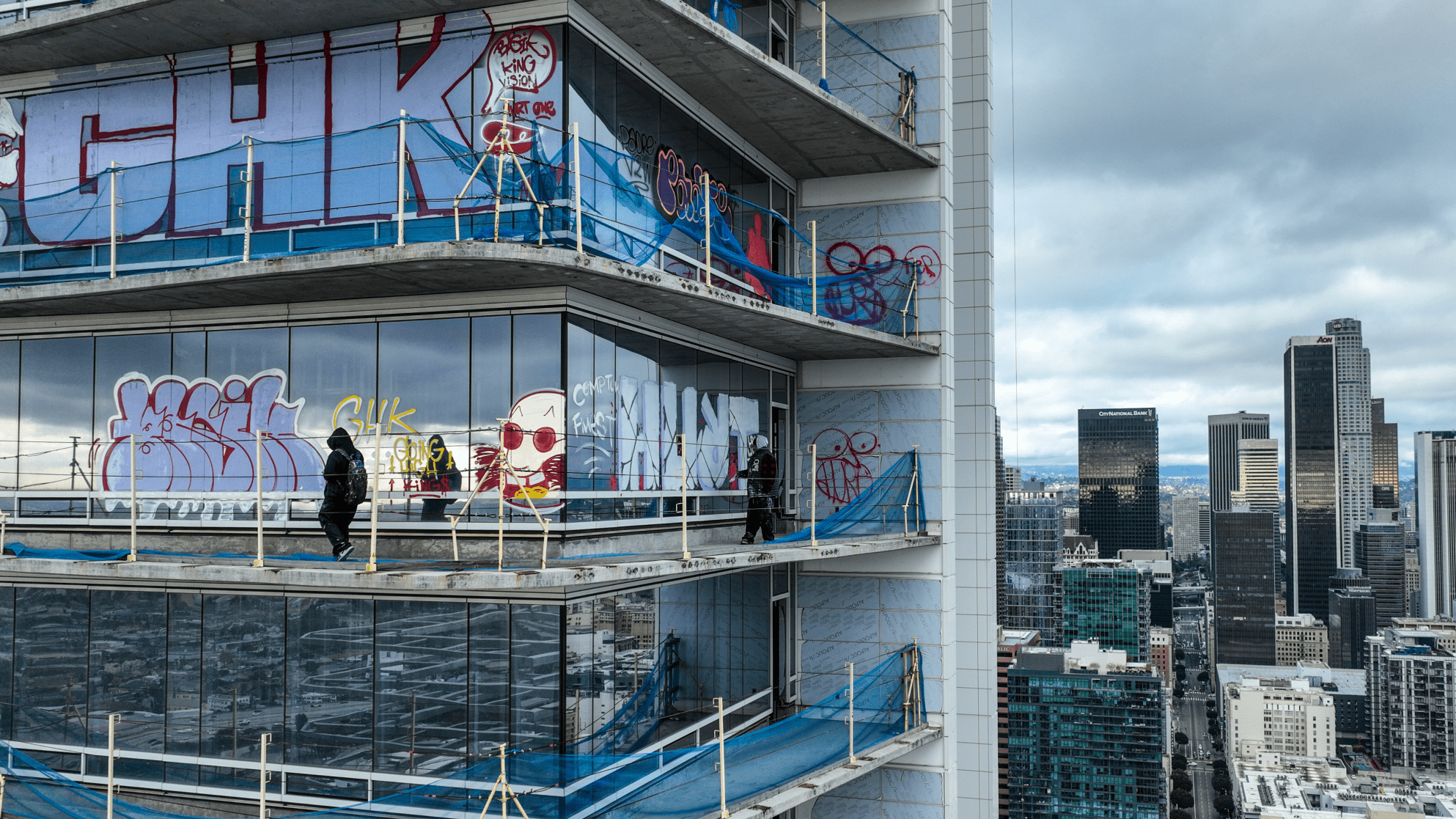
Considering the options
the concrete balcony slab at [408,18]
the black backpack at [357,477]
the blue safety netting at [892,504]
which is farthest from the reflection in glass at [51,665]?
the blue safety netting at [892,504]

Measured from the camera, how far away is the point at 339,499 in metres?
13.4

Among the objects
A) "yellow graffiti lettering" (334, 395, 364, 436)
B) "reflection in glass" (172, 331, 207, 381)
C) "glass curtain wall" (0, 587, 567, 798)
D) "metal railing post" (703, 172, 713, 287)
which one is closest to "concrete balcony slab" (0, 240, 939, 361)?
"reflection in glass" (172, 331, 207, 381)

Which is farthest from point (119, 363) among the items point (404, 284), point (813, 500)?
point (813, 500)

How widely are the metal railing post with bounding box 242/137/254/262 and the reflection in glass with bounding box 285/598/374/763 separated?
4926 mm

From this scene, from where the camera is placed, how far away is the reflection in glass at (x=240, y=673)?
15.1 m

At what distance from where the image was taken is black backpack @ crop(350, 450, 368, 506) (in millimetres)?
12938

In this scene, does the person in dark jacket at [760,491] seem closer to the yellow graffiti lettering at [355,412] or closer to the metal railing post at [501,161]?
the yellow graffiti lettering at [355,412]

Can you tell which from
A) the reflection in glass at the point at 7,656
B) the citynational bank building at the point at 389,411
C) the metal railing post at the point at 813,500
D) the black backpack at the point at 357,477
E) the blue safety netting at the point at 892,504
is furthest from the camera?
the blue safety netting at the point at 892,504

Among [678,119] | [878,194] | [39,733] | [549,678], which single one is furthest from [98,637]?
[878,194]

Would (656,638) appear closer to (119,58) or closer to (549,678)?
(549,678)

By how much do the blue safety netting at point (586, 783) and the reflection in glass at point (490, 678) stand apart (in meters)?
0.33

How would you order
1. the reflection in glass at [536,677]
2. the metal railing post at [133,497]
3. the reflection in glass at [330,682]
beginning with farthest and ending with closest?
the reflection in glass at [330,682] → the metal railing post at [133,497] → the reflection in glass at [536,677]

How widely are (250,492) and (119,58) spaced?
738cm

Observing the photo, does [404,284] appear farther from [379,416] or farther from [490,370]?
[379,416]
